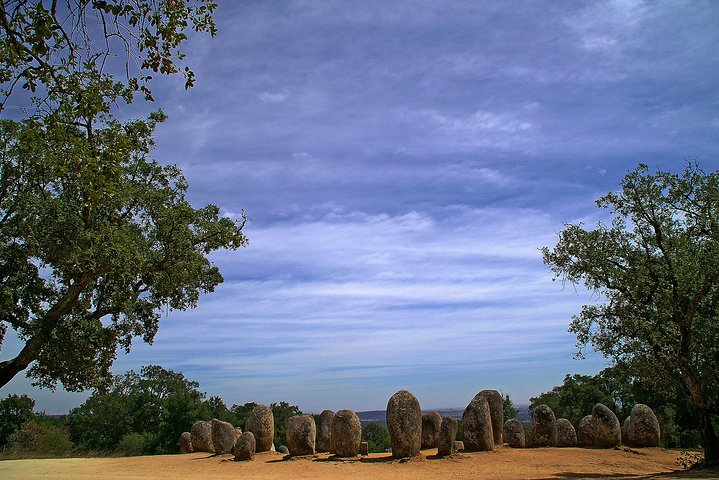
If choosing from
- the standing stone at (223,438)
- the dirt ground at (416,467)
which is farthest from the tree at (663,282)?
the standing stone at (223,438)

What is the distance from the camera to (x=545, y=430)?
27516 mm

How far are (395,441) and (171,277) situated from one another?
12356 mm

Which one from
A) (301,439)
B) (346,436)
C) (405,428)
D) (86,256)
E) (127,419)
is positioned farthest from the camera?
(127,419)

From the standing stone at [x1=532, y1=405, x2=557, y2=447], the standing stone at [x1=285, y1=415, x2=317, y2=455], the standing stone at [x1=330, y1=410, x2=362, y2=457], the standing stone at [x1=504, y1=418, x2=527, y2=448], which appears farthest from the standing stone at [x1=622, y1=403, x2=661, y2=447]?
the standing stone at [x1=285, y1=415, x2=317, y2=455]

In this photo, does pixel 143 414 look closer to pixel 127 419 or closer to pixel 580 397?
pixel 127 419

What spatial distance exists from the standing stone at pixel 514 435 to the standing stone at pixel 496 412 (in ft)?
1.21

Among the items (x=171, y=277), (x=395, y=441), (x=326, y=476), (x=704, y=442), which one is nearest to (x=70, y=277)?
(x=171, y=277)

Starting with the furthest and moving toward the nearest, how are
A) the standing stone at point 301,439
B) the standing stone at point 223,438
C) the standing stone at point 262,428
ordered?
1. the standing stone at point 223,438
2. the standing stone at point 262,428
3. the standing stone at point 301,439

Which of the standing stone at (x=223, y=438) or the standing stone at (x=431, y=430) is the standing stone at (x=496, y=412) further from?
the standing stone at (x=223, y=438)

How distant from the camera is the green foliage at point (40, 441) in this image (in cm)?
3600

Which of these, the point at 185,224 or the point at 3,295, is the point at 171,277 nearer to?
the point at 185,224

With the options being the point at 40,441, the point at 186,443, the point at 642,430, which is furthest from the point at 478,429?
the point at 40,441

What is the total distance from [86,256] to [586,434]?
85.0 ft

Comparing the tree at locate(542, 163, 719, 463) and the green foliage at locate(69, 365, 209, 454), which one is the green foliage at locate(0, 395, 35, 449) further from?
the tree at locate(542, 163, 719, 463)
